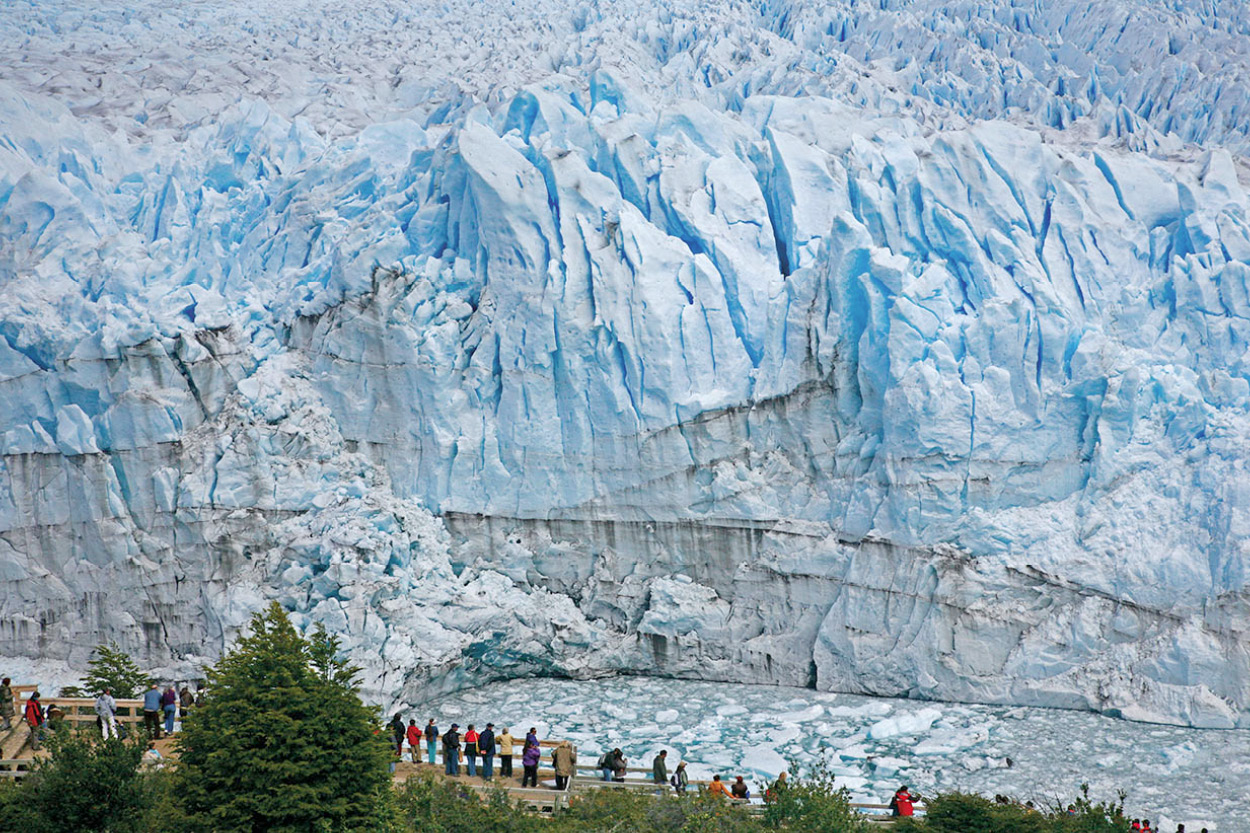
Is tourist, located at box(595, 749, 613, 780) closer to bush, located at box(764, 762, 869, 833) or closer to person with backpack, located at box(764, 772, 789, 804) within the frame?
person with backpack, located at box(764, 772, 789, 804)

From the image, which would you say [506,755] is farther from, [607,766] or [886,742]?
[886,742]

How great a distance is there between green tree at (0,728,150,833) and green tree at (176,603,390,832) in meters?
0.55

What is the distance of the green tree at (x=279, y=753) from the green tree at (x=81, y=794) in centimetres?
55

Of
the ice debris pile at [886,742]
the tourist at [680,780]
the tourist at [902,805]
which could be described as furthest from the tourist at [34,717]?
the tourist at [902,805]

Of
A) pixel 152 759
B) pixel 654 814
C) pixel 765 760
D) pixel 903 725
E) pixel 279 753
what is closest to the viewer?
pixel 279 753

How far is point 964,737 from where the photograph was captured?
16.2 m

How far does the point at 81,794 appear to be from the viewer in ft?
32.8

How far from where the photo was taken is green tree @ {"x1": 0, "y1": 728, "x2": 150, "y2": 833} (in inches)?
392

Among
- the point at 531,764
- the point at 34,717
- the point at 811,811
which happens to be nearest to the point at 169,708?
the point at 34,717

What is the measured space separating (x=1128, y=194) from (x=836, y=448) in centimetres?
631

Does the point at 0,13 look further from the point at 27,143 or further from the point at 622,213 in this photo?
the point at 622,213

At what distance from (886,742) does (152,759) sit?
9.02 meters

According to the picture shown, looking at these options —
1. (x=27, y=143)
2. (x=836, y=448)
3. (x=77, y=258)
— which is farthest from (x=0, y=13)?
(x=836, y=448)

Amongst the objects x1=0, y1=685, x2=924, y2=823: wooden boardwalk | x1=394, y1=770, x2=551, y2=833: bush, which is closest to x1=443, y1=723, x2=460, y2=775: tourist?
x1=0, y1=685, x2=924, y2=823: wooden boardwalk
